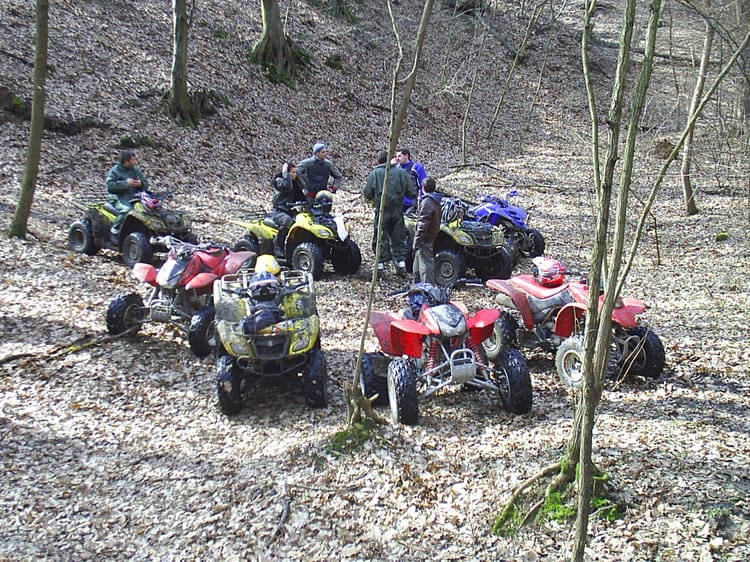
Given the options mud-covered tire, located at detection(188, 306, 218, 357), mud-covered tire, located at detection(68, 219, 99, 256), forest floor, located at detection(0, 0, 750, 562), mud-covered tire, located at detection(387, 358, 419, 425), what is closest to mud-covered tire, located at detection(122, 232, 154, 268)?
forest floor, located at detection(0, 0, 750, 562)

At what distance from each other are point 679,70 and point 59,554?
32.1 metres

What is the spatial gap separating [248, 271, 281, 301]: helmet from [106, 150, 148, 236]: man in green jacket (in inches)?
171

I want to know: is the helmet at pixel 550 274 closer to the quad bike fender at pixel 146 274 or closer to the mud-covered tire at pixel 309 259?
the mud-covered tire at pixel 309 259

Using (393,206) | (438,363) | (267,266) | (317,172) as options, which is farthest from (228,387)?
(317,172)

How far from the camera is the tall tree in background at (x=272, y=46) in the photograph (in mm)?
19672

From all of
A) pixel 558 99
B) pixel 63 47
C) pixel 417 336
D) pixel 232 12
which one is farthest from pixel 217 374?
pixel 558 99

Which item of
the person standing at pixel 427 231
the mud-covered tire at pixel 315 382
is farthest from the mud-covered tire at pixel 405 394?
the person standing at pixel 427 231

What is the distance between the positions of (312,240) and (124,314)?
334 centimetres

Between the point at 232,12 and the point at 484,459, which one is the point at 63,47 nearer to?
the point at 232,12

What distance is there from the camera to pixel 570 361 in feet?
20.1

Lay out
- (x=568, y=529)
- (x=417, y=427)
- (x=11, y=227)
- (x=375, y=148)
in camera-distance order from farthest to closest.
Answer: (x=375, y=148) → (x=11, y=227) → (x=417, y=427) → (x=568, y=529)

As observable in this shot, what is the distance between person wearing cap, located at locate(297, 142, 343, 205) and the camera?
10242mm

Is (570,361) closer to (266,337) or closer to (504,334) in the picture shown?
(504,334)

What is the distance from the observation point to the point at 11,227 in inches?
363
